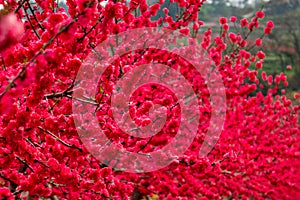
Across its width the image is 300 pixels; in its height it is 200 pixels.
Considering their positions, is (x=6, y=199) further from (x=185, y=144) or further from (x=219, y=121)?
(x=219, y=121)

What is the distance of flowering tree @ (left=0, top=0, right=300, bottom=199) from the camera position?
6.46 feet

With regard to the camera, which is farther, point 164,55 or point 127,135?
point 164,55

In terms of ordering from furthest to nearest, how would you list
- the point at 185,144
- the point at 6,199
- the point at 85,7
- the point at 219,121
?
the point at 219,121 → the point at 185,144 → the point at 6,199 → the point at 85,7

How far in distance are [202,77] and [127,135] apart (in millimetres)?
3458

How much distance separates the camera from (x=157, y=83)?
15.8 ft

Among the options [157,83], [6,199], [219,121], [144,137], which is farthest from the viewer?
[219,121]

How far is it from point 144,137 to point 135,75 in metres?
0.77

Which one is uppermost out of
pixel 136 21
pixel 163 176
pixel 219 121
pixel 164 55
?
pixel 136 21

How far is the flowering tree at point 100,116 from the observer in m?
1.97

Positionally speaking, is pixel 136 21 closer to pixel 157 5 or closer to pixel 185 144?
pixel 157 5

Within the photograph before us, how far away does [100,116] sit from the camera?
3.20m

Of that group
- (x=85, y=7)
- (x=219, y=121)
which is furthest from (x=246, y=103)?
(x=85, y=7)

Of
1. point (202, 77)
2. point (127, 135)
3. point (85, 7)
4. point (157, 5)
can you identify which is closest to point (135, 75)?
point (127, 135)

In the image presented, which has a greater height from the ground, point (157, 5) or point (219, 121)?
point (157, 5)
